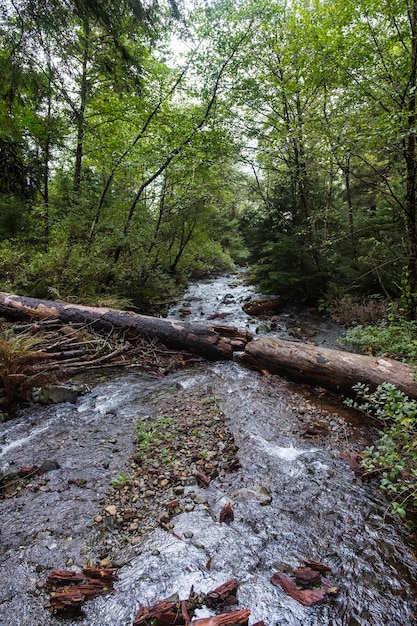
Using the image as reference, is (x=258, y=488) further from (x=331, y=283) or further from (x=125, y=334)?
(x=331, y=283)

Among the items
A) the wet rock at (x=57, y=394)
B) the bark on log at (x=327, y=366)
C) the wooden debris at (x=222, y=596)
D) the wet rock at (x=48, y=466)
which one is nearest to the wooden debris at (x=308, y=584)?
the wooden debris at (x=222, y=596)

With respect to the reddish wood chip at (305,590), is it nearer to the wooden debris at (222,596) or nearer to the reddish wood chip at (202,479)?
the wooden debris at (222,596)

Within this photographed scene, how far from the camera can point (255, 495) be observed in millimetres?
3244

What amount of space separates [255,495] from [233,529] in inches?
20.0

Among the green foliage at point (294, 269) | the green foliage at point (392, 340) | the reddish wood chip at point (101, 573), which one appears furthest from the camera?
the green foliage at point (294, 269)

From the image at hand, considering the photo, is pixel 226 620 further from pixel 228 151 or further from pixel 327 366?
pixel 228 151

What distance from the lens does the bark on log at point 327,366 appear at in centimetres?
488

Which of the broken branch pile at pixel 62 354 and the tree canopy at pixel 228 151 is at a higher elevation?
the tree canopy at pixel 228 151

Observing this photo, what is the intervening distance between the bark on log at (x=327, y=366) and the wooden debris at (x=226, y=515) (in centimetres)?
325

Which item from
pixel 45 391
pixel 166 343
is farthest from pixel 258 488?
pixel 166 343

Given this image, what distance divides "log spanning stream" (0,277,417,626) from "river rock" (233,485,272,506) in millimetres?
12

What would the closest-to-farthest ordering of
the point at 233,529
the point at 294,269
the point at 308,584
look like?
the point at 308,584 → the point at 233,529 → the point at 294,269

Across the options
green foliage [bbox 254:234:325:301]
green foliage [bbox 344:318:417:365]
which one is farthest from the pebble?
green foliage [bbox 254:234:325:301]

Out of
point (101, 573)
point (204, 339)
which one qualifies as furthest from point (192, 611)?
point (204, 339)
